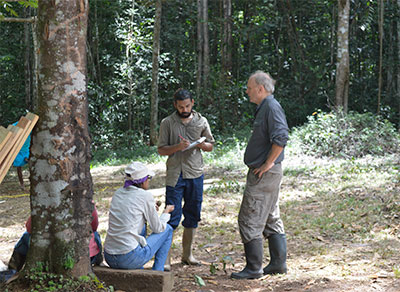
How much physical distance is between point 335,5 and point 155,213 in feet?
54.6

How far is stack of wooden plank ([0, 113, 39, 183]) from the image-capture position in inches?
137

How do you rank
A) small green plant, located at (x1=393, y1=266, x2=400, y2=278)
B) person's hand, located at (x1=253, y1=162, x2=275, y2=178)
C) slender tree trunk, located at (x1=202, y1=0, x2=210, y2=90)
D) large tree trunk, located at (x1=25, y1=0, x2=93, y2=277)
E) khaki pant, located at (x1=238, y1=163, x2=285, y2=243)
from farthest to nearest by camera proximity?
slender tree trunk, located at (x1=202, y1=0, x2=210, y2=90) < khaki pant, located at (x1=238, y1=163, x2=285, y2=243) < person's hand, located at (x1=253, y1=162, x2=275, y2=178) < small green plant, located at (x1=393, y1=266, x2=400, y2=278) < large tree trunk, located at (x1=25, y1=0, x2=93, y2=277)

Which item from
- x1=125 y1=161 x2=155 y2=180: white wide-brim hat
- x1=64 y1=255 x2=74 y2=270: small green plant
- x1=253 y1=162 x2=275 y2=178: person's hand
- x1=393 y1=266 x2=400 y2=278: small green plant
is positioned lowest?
x1=393 y1=266 x2=400 y2=278: small green plant

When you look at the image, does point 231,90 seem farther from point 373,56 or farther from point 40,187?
point 40,187

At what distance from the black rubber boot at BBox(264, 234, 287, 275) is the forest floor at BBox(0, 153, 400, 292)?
0.12 metres

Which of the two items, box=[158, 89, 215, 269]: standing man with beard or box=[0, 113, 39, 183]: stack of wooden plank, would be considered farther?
box=[158, 89, 215, 269]: standing man with beard

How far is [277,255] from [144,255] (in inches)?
57.1

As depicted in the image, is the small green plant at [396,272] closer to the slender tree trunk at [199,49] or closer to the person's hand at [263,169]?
the person's hand at [263,169]

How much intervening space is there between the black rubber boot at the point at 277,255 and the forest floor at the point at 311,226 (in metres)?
0.12

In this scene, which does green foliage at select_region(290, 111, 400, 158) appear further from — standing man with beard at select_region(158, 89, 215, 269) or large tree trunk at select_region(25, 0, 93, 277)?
large tree trunk at select_region(25, 0, 93, 277)

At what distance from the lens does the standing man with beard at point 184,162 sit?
529cm

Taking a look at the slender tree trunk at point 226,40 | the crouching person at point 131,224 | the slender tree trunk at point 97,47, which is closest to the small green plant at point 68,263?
the crouching person at point 131,224

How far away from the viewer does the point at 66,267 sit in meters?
3.66

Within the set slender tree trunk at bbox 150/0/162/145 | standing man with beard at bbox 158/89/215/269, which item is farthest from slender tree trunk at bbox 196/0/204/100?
standing man with beard at bbox 158/89/215/269
